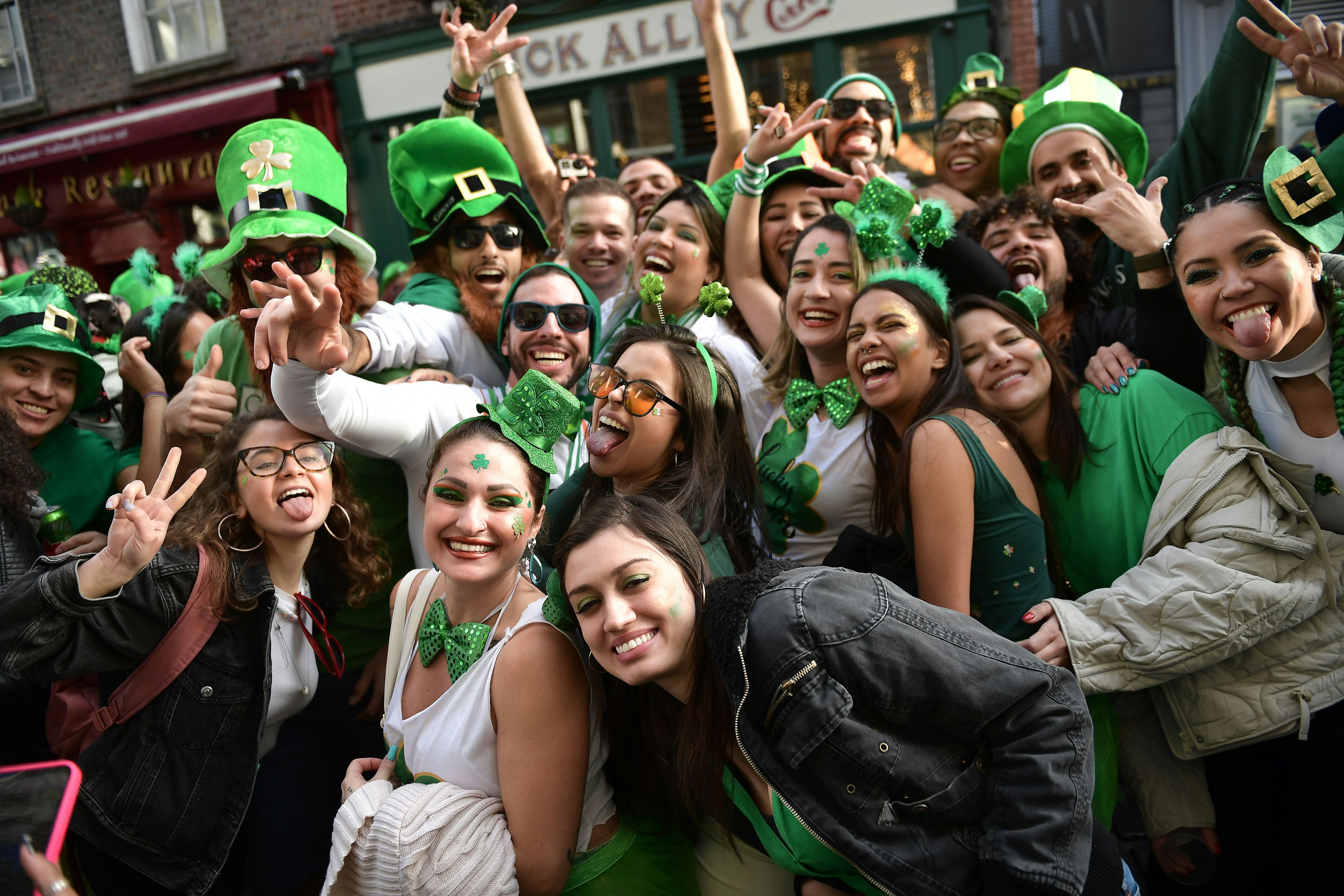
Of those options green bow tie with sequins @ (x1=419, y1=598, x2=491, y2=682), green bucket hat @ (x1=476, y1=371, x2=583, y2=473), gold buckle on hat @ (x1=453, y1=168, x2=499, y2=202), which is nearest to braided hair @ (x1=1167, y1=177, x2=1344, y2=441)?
green bucket hat @ (x1=476, y1=371, x2=583, y2=473)

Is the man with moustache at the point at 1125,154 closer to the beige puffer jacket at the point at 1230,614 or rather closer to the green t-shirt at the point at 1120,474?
the green t-shirt at the point at 1120,474

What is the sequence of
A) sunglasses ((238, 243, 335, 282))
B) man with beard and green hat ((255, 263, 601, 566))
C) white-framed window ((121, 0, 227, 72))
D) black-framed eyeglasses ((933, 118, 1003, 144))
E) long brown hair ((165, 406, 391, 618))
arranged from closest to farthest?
man with beard and green hat ((255, 263, 601, 566)) < long brown hair ((165, 406, 391, 618)) < sunglasses ((238, 243, 335, 282)) < black-framed eyeglasses ((933, 118, 1003, 144)) < white-framed window ((121, 0, 227, 72))

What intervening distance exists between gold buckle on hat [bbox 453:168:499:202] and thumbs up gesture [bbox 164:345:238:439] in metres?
1.25

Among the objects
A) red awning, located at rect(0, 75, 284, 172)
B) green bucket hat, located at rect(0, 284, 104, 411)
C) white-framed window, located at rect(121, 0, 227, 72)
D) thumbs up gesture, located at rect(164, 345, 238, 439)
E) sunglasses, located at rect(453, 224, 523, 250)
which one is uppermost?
white-framed window, located at rect(121, 0, 227, 72)

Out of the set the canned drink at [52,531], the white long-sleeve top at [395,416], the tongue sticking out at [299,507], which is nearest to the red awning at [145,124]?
the canned drink at [52,531]

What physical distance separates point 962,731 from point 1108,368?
1502 millimetres

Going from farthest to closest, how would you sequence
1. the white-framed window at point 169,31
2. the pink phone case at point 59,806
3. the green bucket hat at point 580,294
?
1. the white-framed window at point 169,31
2. the green bucket hat at point 580,294
3. the pink phone case at point 59,806

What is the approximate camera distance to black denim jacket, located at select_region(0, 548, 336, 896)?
2381 millimetres

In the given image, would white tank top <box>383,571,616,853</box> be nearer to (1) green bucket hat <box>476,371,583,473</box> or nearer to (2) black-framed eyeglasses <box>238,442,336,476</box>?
(1) green bucket hat <box>476,371,583,473</box>

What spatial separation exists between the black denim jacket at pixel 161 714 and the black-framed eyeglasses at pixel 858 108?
354cm

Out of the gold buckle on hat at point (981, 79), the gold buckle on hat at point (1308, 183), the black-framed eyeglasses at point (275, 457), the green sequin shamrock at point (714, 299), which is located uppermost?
the gold buckle on hat at point (981, 79)

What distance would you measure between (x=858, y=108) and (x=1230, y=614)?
122 inches

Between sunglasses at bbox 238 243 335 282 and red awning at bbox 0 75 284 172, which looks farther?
red awning at bbox 0 75 284 172

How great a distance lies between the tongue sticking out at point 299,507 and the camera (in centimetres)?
275
